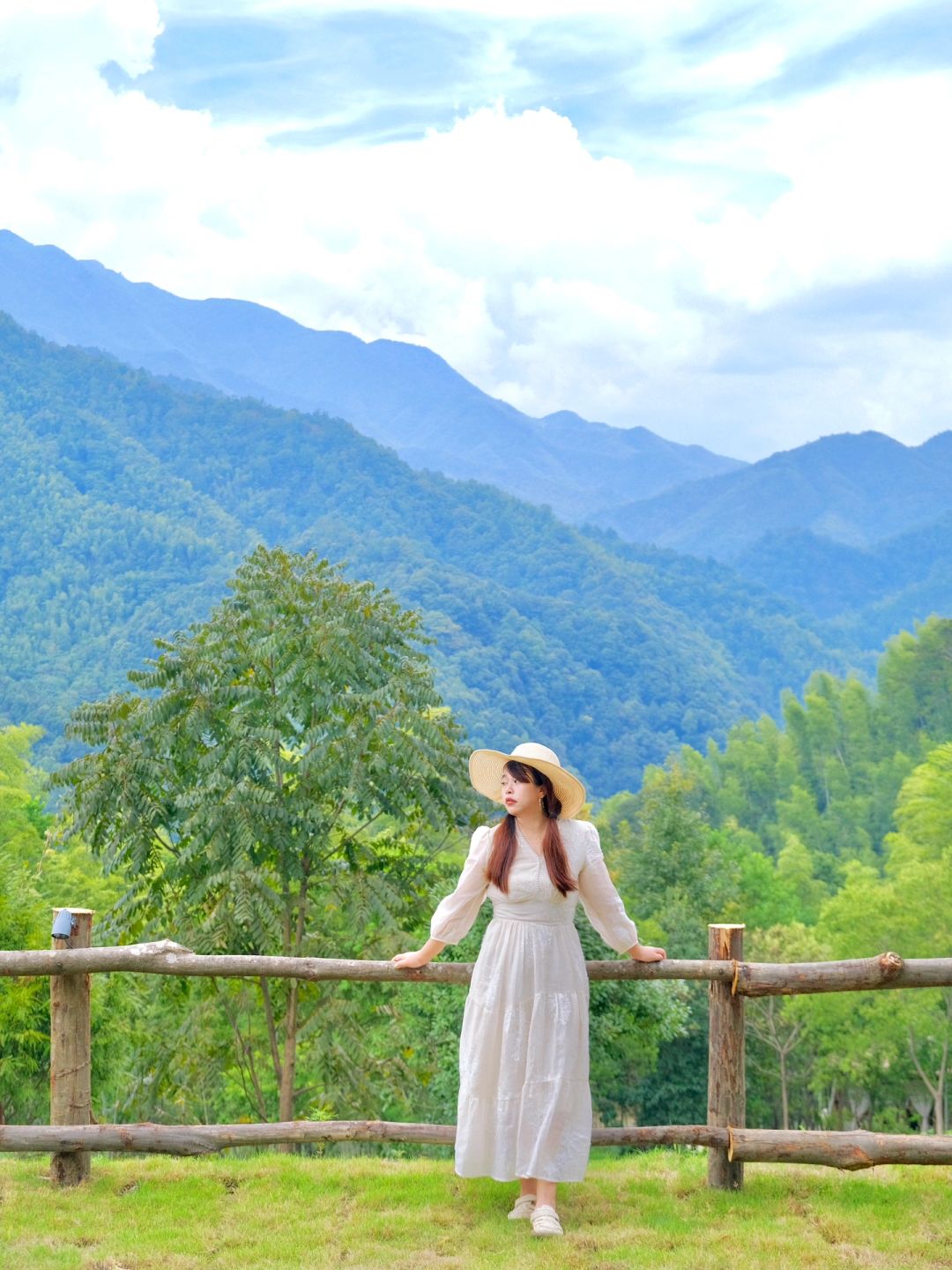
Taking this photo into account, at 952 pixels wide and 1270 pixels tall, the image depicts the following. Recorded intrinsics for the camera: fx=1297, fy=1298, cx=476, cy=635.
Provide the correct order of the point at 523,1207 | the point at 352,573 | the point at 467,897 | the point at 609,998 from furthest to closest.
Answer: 1. the point at 352,573
2. the point at 609,998
3. the point at 523,1207
4. the point at 467,897

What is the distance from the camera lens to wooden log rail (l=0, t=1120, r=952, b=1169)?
583 cm

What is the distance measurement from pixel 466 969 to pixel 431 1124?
2.38 ft

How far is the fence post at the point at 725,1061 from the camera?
602 cm

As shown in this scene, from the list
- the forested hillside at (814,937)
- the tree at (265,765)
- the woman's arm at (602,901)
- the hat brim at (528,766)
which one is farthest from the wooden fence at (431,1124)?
the forested hillside at (814,937)

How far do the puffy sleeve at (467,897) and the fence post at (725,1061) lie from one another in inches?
46.1

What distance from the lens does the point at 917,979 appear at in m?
5.82

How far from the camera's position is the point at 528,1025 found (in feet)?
18.1

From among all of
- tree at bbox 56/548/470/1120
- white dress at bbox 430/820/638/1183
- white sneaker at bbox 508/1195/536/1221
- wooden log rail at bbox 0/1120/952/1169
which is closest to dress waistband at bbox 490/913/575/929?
white dress at bbox 430/820/638/1183

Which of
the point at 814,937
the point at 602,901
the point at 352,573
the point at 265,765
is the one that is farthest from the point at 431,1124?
the point at 352,573

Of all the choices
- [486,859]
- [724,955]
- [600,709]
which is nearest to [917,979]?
[724,955]

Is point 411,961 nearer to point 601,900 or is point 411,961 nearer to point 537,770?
point 601,900

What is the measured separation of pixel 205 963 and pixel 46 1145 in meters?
1.09

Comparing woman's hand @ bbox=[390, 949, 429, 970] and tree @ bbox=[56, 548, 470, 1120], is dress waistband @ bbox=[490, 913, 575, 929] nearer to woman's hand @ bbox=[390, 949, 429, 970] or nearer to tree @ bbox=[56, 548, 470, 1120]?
woman's hand @ bbox=[390, 949, 429, 970]

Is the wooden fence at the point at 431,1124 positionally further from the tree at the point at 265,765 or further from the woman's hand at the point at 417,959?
the tree at the point at 265,765
